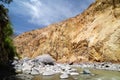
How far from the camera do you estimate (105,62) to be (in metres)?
47.5

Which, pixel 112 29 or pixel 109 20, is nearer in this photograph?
pixel 112 29

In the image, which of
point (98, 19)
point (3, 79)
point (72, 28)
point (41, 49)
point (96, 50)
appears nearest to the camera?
point (3, 79)

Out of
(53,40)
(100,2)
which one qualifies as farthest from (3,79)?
(53,40)

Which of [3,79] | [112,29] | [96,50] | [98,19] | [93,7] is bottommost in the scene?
[3,79]

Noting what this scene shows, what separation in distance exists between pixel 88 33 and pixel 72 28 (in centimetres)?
1203

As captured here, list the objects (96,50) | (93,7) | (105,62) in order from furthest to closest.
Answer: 1. (93,7)
2. (96,50)
3. (105,62)

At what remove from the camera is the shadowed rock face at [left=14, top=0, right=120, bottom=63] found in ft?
160

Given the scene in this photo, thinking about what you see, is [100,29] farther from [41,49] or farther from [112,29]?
[41,49]

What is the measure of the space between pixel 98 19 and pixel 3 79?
36.5m

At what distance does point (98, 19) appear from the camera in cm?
5778

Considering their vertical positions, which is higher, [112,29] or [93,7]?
[93,7]

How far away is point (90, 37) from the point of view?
56.6m

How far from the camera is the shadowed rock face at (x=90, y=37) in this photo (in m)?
48.8

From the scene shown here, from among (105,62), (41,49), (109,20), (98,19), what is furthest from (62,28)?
(105,62)
